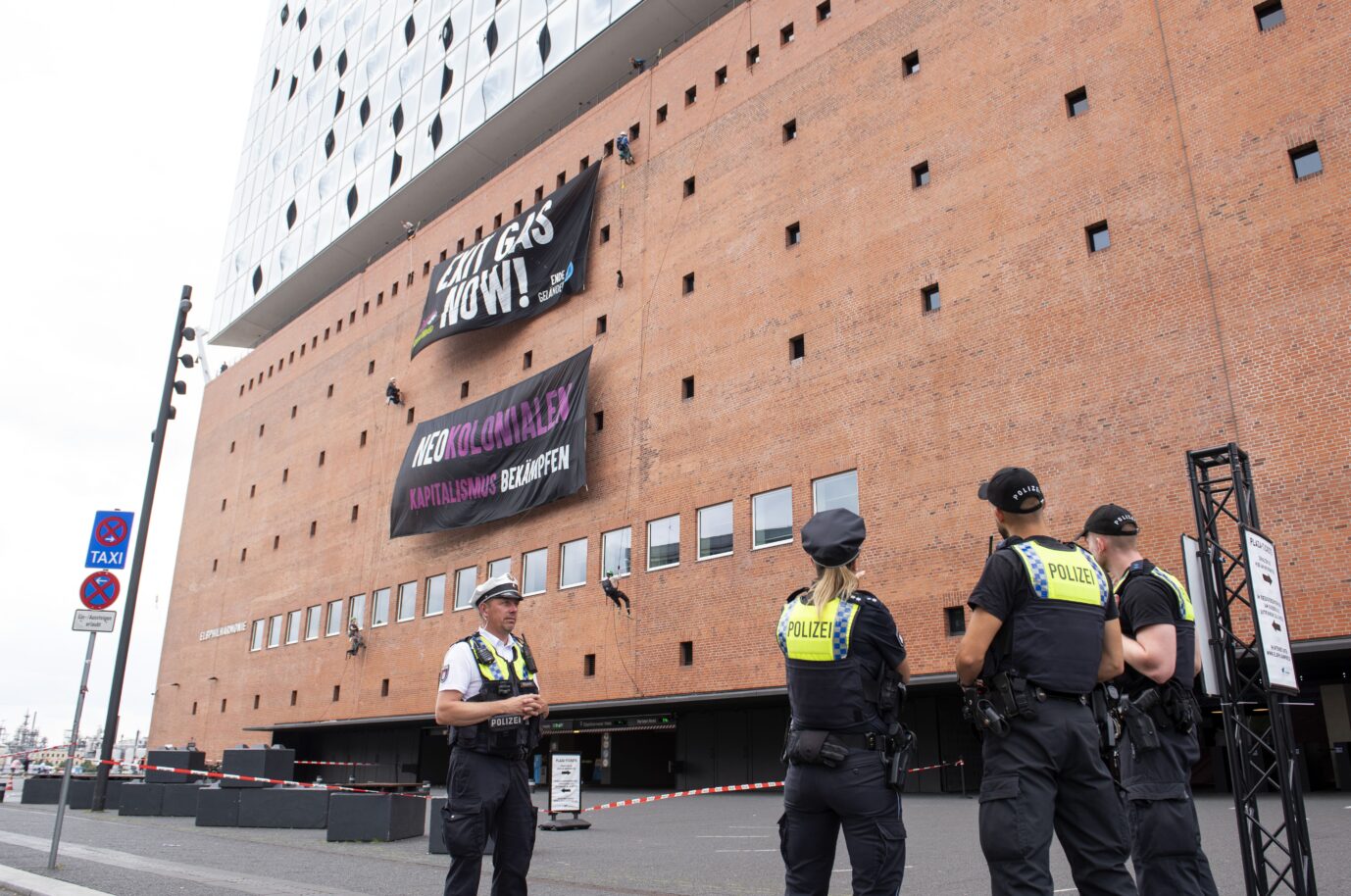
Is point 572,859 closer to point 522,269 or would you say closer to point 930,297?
point 930,297

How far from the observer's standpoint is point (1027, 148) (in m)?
19.3

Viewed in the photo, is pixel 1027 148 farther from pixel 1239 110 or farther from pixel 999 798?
pixel 999 798

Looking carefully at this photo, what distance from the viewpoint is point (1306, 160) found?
52.3 ft

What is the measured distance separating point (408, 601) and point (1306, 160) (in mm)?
27017

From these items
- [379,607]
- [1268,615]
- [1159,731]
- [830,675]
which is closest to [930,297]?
[1268,615]

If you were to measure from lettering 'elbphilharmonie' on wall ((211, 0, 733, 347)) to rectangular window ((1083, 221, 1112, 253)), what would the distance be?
645 inches

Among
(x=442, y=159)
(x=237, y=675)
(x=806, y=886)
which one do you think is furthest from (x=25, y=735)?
(x=806, y=886)

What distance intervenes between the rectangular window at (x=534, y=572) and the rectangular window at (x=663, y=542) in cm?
415

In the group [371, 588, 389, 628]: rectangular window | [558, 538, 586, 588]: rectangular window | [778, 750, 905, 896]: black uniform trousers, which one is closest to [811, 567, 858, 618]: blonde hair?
[778, 750, 905, 896]: black uniform trousers

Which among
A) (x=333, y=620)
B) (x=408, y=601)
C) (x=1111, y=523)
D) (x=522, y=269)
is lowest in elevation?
(x=1111, y=523)

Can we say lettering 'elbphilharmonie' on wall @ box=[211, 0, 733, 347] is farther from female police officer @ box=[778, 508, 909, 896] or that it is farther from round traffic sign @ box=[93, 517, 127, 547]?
female police officer @ box=[778, 508, 909, 896]

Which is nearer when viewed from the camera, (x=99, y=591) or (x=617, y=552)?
(x=99, y=591)

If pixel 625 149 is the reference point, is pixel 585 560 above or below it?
below

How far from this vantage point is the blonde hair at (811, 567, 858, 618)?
3.81 metres
